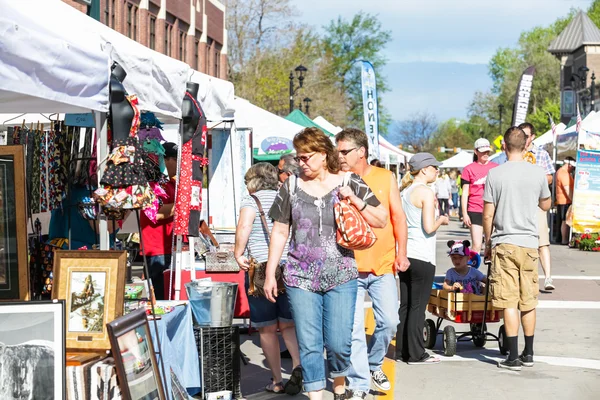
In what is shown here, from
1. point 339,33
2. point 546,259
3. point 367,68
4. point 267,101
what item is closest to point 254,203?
point 546,259

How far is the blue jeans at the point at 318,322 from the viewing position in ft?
20.0

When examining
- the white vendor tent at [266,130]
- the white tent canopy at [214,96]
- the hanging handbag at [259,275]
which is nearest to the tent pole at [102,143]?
the hanging handbag at [259,275]

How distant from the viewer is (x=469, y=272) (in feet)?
30.0

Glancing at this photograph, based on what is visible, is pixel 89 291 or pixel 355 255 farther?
pixel 355 255

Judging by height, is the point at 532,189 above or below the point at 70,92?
below

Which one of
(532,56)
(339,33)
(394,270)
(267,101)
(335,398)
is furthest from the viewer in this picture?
(532,56)

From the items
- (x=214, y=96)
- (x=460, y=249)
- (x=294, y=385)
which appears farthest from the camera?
(x=214, y=96)

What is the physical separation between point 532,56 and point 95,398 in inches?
4068

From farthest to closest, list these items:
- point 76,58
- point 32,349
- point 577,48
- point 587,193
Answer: point 577,48, point 587,193, point 76,58, point 32,349

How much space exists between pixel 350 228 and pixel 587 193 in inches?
627

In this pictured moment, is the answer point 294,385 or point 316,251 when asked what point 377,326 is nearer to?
point 294,385

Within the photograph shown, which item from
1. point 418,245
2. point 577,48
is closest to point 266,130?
point 418,245

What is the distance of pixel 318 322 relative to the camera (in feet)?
20.2

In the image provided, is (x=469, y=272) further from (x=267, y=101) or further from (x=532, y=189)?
(x=267, y=101)
